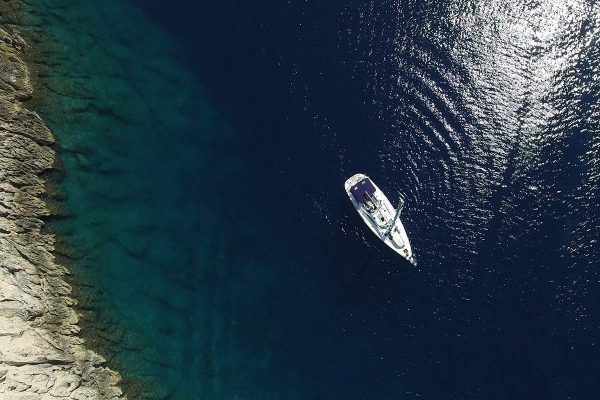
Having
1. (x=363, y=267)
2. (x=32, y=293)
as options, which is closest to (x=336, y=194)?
(x=363, y=267)

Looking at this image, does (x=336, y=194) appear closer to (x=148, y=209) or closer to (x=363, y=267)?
(x=363, y=267)

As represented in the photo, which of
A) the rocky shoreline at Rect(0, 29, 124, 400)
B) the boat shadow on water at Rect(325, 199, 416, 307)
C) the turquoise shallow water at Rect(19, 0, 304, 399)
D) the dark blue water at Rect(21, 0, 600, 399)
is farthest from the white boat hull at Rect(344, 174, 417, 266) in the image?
the rocky shoreline at Rect(0, 29, 124, 400)

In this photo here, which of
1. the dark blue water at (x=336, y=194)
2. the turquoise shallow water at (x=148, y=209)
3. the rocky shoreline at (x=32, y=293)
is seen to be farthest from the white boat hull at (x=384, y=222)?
the rocky shoreline at (x=32, y=293)

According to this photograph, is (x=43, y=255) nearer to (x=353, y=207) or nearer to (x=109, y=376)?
(x=109, y=376)

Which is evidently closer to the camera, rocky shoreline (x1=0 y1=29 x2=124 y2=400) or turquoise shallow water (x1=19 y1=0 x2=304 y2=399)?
rocky shoreline (x1=0 y1=29 x2=124 y2=400)

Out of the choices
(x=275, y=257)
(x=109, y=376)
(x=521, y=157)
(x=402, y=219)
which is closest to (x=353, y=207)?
(x=402, y=219)

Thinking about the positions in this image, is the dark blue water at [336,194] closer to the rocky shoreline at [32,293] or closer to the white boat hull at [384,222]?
the white boat hull at [384,222]

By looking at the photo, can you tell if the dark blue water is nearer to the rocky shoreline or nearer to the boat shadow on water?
the boat shadow on water
